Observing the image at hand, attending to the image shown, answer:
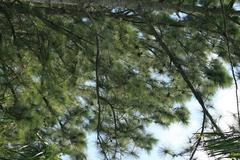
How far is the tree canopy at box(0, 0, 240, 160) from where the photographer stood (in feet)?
17.0

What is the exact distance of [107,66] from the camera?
17.3 feet

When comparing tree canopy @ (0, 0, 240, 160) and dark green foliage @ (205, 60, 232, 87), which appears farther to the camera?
dark green foliage @ (205, 60, 232, 87)

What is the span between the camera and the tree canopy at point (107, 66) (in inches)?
204

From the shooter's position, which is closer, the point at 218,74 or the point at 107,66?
the point at 107,66

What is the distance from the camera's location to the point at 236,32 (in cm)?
518

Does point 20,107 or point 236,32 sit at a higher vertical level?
point 236,32

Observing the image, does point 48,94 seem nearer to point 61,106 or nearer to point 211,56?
point 61,106

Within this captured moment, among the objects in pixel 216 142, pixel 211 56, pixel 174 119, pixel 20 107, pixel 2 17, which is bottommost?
pixel 216 142

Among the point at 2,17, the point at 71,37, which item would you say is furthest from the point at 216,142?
the point at 2,17

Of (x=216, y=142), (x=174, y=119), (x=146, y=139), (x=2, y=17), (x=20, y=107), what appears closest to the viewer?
(x=216, y=142)

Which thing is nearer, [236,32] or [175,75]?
[236,32]

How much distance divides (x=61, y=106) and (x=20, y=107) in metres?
0.81

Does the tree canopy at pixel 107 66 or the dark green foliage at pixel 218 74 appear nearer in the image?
the tree canopy at pixel 107 66

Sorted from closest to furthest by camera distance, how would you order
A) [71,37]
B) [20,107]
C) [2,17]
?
[20,107] → [71,37] → [2,17]
